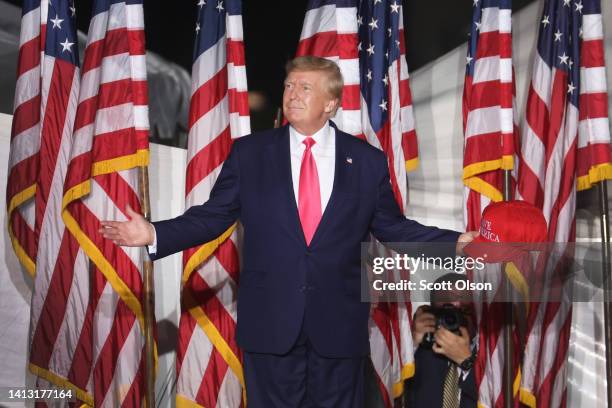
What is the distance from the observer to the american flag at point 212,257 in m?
3.21

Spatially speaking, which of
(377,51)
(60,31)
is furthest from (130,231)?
(377,51)

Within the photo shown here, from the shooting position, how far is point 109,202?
3.16 metres

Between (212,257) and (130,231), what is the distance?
1.13 meters

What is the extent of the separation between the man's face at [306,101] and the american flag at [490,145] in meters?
1.21

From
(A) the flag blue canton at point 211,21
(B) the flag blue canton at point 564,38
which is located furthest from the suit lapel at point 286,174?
(B) the flag blue canton at point 564,38

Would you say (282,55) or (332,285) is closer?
(332,285)

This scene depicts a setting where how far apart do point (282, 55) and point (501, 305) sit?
1.71m

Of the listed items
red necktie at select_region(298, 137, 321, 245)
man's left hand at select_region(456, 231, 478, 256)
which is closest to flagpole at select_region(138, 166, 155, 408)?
red necktie at select_region(298, 137, 321, 245)

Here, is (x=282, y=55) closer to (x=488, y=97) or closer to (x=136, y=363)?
(x=488, y=97)

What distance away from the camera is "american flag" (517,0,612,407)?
334 centimetres

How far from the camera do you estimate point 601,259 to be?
3584mm

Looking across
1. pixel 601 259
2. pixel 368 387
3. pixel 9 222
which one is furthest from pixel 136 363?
pixel 601 259

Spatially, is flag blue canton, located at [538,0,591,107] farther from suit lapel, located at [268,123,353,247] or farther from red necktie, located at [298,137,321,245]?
red necktie, located at [298,137,321,245]

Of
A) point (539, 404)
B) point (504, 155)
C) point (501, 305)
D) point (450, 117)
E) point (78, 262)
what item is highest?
point (450, 117)
